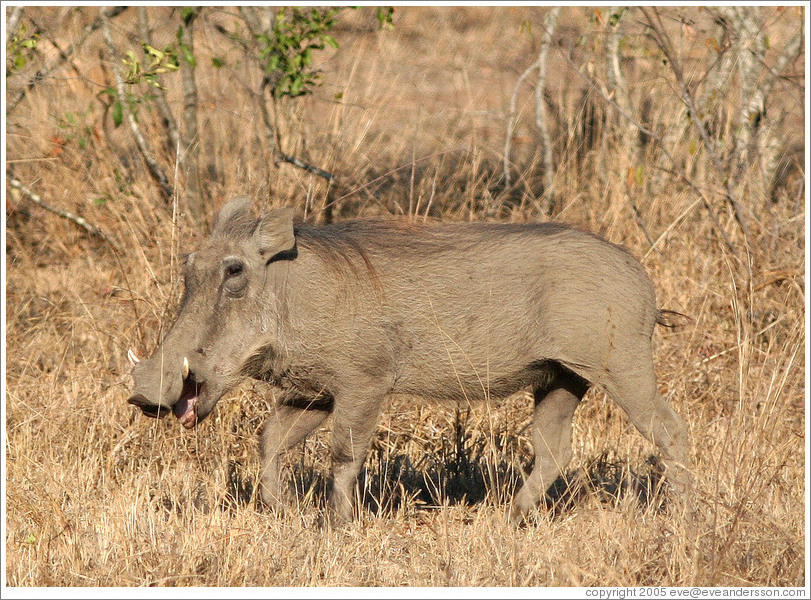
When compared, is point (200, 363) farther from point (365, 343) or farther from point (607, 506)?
point (607, 506)

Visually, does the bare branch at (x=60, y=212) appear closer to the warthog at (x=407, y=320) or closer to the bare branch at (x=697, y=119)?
the warthog at (x=407, y=320)

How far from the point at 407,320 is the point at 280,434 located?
0.71 m

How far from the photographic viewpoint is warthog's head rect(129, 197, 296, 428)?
3797mm

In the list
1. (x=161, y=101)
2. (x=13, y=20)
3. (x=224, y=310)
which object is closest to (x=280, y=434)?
(x=224, y=310)

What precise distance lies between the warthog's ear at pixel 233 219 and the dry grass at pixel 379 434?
777mm

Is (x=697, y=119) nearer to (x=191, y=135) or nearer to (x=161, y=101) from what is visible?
(x=191, y=135)

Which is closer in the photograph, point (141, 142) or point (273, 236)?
point (273, 236)

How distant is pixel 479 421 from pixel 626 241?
5.70ft

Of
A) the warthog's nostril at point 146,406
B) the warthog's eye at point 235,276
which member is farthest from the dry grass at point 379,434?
the warthog's eye at point 235,276

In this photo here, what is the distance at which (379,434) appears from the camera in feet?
16.2

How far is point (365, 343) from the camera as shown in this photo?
3969mm

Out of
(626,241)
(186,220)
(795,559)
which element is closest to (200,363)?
(795,559)

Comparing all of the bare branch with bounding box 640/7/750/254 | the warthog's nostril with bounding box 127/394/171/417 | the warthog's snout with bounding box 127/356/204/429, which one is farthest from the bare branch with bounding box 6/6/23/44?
the bare branch with bounding box 640/7/750/254

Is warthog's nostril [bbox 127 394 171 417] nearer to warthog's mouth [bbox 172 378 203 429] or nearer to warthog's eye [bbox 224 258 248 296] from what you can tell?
warthog's mouth [bbox 172 378 203 429]
